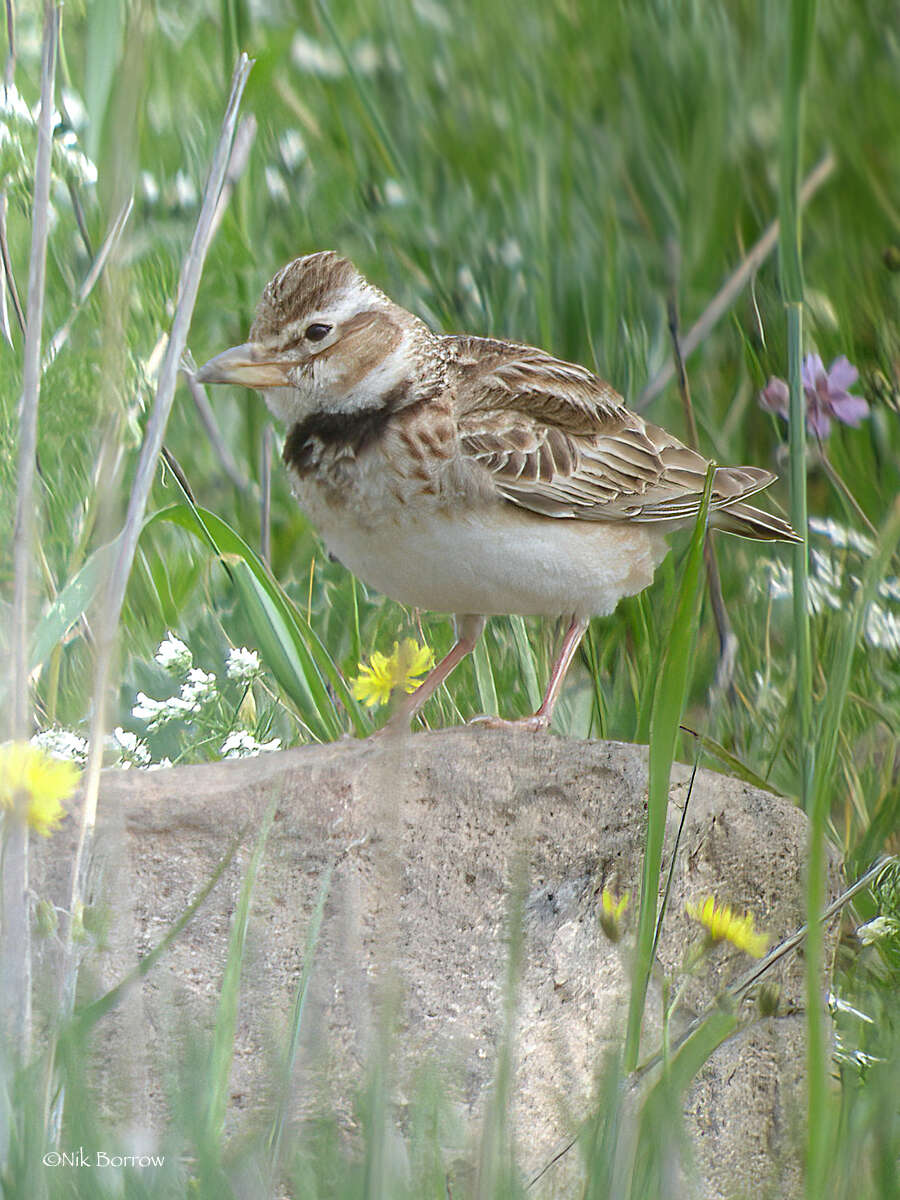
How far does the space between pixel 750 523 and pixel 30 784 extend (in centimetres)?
181

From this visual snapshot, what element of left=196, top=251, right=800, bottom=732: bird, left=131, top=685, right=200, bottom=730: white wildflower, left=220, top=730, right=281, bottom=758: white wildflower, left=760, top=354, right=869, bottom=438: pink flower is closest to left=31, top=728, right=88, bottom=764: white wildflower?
left=131, top=685, right=200, bottom=730: white wildflower

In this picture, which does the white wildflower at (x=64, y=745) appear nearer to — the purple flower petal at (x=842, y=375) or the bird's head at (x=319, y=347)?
the bird's head at (x=319, y=347)

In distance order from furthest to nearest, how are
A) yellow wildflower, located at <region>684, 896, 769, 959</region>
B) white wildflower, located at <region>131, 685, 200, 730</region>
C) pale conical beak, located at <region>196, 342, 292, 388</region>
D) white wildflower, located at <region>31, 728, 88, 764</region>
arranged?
white wildflower, located at <region>131, 685, 200, 730</region>
pale conical beak, located at <region>196, 342, 292, 388</region>
white wildflower, located at <region>31, 728, 88, 764</region>
yellow wildflower, located at <region>684, 896, 769, 959</region>

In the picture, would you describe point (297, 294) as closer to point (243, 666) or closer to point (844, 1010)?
point (243, 666)

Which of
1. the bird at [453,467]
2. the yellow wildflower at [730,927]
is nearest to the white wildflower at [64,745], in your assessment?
the bird at [453,467]

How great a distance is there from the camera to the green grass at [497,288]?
2.76 meters

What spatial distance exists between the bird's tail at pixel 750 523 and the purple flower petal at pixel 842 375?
1.03 feet

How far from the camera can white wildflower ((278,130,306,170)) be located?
375cm

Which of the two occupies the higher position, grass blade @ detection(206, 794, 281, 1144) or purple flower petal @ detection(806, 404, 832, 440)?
purple flower petal @ detection(806, 404, 832, 440)

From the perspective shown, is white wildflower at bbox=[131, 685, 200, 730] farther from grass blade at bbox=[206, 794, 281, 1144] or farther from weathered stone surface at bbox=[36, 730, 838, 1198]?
grass blade at bbox=[206, 794, 281, 1144]

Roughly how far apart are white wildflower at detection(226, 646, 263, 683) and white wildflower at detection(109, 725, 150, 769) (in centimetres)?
24

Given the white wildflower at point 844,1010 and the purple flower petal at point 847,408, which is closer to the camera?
the white wildflower at point 844,1010

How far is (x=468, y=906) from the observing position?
2.42 m

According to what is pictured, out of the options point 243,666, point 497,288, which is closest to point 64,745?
point 243,666
